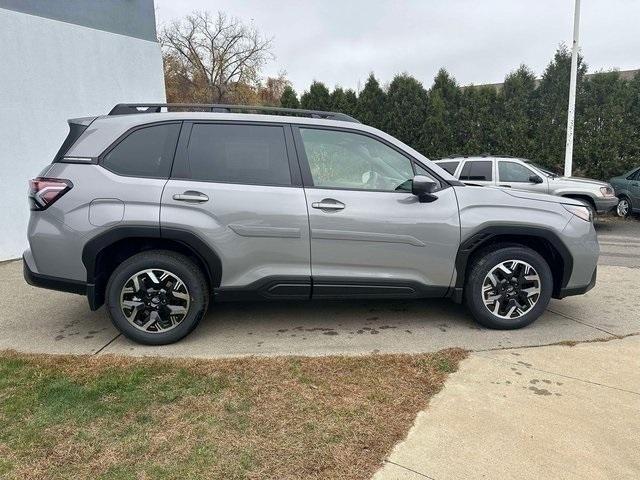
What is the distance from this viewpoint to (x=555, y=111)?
13.5 metres

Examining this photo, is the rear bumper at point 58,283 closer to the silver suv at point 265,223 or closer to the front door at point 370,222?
the silver suv at point 265,223

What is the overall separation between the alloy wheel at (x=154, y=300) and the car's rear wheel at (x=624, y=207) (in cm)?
1228

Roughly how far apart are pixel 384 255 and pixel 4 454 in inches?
109

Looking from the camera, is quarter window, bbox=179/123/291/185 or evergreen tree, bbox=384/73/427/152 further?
evergreen tree, bbox=384/73/427/152

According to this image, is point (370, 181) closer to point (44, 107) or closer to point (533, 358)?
point (533, 358)

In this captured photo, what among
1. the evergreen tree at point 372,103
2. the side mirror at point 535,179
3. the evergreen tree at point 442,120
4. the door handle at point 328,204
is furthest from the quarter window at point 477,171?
the door handle at point 328,204

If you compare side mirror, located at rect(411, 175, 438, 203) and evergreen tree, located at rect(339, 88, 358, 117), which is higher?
evergreen tree, located at rect(339, 88, 358, 117)

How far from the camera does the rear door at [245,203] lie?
361cm

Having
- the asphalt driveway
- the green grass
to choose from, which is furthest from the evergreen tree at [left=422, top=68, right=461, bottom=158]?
the green grass

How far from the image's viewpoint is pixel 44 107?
7.21 metres

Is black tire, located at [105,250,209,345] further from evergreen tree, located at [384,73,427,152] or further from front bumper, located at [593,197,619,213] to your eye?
evergreen tree, located at [384,73,427,152]

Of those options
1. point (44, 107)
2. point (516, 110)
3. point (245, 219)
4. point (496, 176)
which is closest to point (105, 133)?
point (245, 219)

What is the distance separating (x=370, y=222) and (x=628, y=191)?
1106cm

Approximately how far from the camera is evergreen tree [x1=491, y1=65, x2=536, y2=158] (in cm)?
1363
